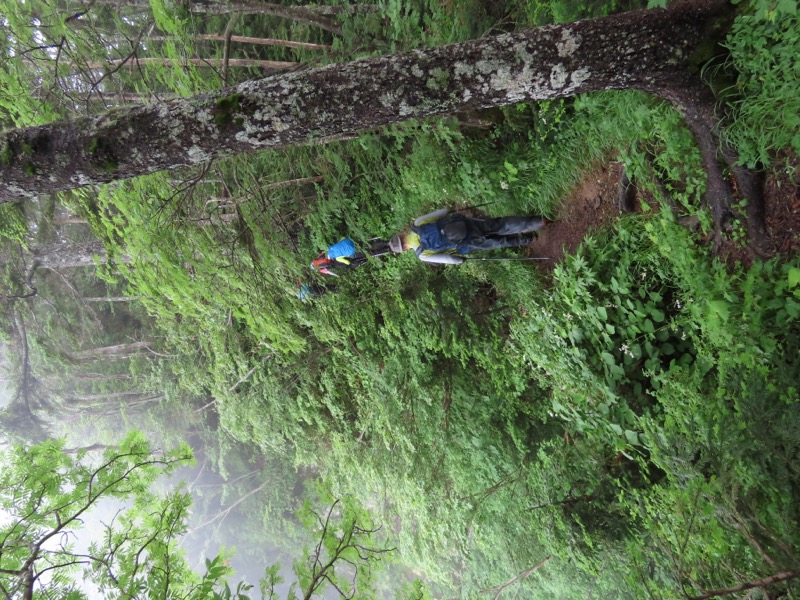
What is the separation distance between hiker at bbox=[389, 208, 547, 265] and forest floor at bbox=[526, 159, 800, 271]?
0.29 meters

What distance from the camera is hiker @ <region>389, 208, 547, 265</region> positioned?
5.61 metres

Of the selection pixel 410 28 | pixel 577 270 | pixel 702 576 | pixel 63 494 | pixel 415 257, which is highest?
pixel 410 28

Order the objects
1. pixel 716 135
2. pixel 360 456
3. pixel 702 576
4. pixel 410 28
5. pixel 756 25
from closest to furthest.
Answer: pixel 756 25
pixel 702 576
pixel 716 135
pixel 410 28
pixel 360 456

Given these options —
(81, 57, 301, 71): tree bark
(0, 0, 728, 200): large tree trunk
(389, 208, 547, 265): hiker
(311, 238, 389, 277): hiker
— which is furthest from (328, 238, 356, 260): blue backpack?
(0, 0, 728, 200): large tree trunk

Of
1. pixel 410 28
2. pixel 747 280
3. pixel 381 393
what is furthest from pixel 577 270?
pixel 381 393

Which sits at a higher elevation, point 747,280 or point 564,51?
point 564,51

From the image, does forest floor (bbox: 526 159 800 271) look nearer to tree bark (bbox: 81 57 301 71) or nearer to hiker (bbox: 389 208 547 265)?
hiker (bbox: 389 208 547 265)

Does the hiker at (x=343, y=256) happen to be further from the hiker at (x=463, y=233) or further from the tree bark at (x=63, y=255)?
the tree bark at (x=63, y=255)

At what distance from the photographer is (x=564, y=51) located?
259 cm

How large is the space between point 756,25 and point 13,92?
6.43 metres

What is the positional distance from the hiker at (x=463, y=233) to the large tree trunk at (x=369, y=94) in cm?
275

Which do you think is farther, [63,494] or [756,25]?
[63,494]

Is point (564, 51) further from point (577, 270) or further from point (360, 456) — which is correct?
point (360, 456)

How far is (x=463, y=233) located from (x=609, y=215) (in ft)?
5.71
